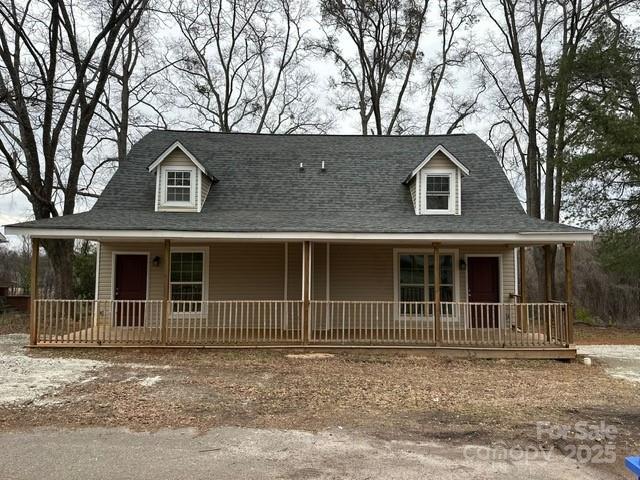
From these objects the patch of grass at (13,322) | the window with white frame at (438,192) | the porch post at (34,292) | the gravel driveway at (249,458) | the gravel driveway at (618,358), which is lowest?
the gravel driveway at (618,358)

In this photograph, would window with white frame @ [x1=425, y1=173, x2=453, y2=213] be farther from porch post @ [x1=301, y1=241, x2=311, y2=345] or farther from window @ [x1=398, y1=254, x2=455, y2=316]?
porch post @ [x1=301, y1=241, x2=311, y2=345]

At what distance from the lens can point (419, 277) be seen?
43.1ft

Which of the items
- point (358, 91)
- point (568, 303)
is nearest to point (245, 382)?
point (568, 303)

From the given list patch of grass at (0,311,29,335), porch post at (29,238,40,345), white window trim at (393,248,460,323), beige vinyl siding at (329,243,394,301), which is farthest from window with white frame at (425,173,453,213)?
patch of grass at (0,311,29,335)

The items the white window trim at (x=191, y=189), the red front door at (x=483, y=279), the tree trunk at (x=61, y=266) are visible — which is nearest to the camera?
the white window trim at (x=191, y=189)

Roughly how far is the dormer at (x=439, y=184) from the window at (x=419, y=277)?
122 centimetres

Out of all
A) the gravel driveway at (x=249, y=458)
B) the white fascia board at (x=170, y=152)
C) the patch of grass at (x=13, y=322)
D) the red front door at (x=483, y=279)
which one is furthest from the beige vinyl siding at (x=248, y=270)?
the gravel driveway at (x=249, y=458)

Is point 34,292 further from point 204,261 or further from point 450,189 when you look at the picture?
point 450,189

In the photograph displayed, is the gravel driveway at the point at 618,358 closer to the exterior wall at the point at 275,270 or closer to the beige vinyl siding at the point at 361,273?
the exterior wall at the point at 275,270

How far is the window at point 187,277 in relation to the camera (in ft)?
42.6

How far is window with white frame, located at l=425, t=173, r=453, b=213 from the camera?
12.9 metres

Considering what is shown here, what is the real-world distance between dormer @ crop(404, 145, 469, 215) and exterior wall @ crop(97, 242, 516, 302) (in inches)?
41.3

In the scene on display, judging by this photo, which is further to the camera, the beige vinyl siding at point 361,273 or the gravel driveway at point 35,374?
the beige vinyl siding at point 361,273

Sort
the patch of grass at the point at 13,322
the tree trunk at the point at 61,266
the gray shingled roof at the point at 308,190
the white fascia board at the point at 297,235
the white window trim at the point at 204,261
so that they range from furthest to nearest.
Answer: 1. the tree trunk at the point at 61,266
2. the patch of grass at the point at 13,322
3. the white window trim at the point at 204,261
4. the gray shingled roof at the point at 308,190
5. the white fascia board at the point at 297,235
